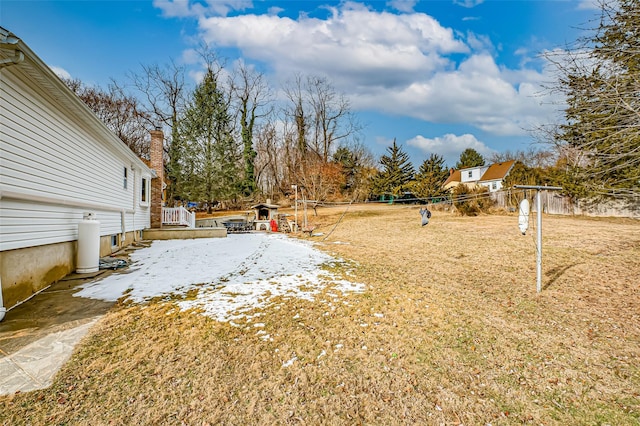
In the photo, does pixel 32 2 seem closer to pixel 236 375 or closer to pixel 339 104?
pixel 236 375

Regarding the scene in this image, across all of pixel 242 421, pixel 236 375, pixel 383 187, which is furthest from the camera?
pixel 383 187

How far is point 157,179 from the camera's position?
48.1 feet

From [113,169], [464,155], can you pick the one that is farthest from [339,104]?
[113,169]

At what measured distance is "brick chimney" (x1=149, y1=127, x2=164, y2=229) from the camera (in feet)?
46.9

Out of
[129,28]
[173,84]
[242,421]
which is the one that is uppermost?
[173,84]

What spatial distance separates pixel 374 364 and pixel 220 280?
13.4 ft

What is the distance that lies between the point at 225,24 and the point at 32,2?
31.1ft

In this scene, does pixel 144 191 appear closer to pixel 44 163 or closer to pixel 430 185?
pixel 44 163

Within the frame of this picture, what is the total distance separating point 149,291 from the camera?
5.29 metres

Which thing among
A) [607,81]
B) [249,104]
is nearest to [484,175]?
[249,104]

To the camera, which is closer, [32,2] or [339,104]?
[32,2]

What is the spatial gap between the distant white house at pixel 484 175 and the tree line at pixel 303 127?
122 inches

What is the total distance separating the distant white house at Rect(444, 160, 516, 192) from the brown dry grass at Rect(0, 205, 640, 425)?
3097 cm

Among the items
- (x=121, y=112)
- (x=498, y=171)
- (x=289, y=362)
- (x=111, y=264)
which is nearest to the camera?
(x=289, y=362)
